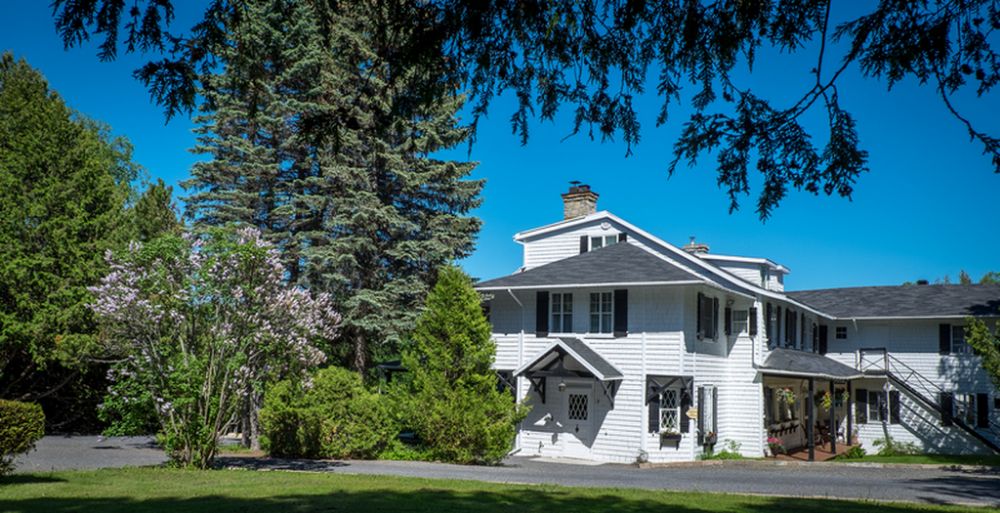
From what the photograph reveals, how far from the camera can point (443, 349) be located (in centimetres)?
2373

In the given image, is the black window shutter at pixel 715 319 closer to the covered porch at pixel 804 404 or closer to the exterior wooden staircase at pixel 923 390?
the covered porch at pixel 804 404

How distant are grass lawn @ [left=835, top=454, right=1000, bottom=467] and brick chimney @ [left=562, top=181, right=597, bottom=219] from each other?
46.5ft

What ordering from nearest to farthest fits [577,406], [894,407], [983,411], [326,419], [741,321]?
[326,419], [577,406], [741,321], [983,411], [894,407]

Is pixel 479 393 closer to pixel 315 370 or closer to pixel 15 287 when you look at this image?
pixel 315 370

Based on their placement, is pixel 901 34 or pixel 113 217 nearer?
pixel 901 34

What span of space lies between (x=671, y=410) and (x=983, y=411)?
54.1 feet

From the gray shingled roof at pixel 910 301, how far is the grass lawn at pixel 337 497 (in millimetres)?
23903

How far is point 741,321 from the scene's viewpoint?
1165 inches

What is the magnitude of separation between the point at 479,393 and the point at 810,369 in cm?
1363

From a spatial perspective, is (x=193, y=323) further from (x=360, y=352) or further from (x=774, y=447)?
(x=774, y=447)

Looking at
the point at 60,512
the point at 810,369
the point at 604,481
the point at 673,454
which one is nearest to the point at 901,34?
the point at 60,512

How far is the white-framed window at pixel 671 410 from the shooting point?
1029 inches

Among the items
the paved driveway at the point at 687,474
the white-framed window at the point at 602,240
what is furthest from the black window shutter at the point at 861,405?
the white-framed window at the point at 602,240

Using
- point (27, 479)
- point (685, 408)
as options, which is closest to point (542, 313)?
point (685, 408)
